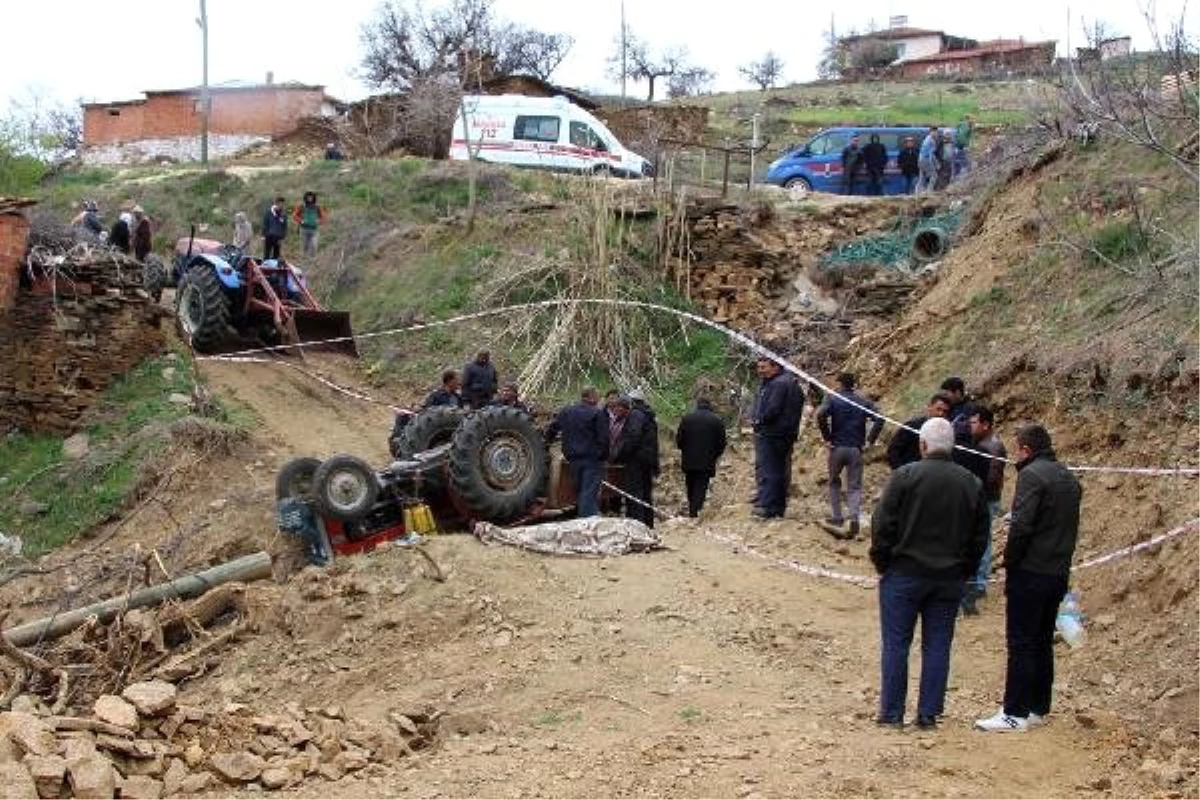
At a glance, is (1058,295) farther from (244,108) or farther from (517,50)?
(517,50)

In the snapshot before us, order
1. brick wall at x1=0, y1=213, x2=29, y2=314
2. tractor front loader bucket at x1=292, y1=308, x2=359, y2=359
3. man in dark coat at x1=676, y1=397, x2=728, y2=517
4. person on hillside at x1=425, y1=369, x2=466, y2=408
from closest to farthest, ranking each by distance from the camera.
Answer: man in dark coat at x1=676, y1=397, x2=728, y2=517
person on hillside at x1=425, y1=369, x2=466, y2=408
brick wall at x1=0, y1=213, x2=29, y2=314
tractor front loader bucket at x1=292, y1=308, x2=359, y2=359

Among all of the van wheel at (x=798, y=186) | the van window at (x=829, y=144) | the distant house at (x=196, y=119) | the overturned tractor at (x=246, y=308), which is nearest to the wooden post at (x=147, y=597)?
the overturned tractor at (x=246, y=308)

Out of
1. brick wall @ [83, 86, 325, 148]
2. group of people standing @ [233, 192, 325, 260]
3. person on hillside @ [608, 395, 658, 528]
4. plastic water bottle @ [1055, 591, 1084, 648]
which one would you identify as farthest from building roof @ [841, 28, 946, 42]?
plastic water bottle @ [1055, 591, 1084, 648]

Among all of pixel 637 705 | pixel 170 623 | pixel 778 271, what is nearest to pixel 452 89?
pixel 778 271

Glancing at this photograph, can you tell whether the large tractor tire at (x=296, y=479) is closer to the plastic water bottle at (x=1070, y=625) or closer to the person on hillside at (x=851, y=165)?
the plastic water bottle at (x=1070, y=625)

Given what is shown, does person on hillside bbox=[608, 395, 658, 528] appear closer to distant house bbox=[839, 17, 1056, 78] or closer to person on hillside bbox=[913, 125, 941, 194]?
person on hillside bbox=[913, 125, 941, 194]

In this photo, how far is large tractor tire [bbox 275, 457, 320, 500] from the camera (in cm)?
1188

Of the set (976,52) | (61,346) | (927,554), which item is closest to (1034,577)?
(927,554)

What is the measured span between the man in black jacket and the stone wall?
11008 millimetres

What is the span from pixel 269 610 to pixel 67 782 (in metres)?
3.90

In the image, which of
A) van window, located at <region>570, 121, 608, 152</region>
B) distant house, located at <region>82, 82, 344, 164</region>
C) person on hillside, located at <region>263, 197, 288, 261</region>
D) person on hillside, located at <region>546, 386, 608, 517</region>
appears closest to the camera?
person on hillside, located at <region>546, 386, 608, 517</region>

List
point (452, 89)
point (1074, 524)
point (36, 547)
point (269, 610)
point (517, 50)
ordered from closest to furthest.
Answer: point (1074, 524) → point (269, 610) → point (36, 547) → point (452, 89) → point (517, 50)

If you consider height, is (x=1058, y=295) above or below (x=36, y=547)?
above

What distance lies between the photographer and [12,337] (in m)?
15.4
